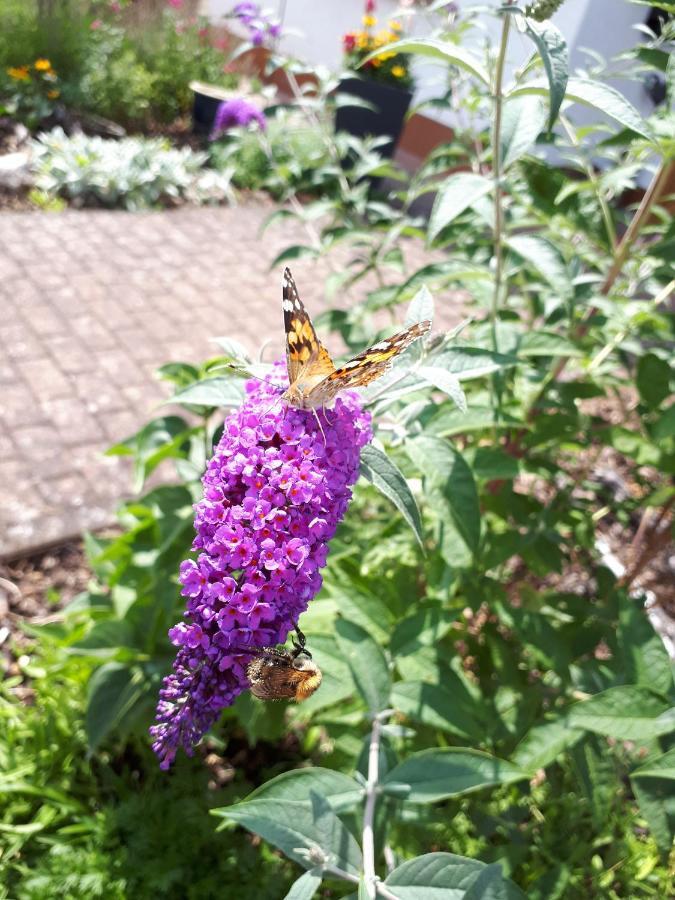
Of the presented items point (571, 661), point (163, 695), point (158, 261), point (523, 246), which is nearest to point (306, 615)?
point (571, 661)

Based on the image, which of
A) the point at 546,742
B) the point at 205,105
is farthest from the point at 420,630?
the point at 205,105

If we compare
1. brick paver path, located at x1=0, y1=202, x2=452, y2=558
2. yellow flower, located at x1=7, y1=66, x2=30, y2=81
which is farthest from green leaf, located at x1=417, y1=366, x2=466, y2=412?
yellow flower, located at x1=7, y1=66, x2=30, y2=81

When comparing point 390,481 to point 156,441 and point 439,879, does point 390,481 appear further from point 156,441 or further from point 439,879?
point 156,441

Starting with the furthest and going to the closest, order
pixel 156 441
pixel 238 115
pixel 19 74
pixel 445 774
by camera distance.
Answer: pixel 19 74 < pixel 238 115 < pixel 156 441 < pixel 445 774

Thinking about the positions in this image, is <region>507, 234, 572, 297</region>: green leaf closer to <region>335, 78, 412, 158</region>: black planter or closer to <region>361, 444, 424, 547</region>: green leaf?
<region>361, 444, 424, 547</region>: green leaf

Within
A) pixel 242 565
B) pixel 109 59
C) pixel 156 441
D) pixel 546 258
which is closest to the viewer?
pixel 242 565

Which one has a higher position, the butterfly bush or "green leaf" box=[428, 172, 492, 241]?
"green leaf" box=[428, 172, 492, 241]

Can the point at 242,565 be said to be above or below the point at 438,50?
below
